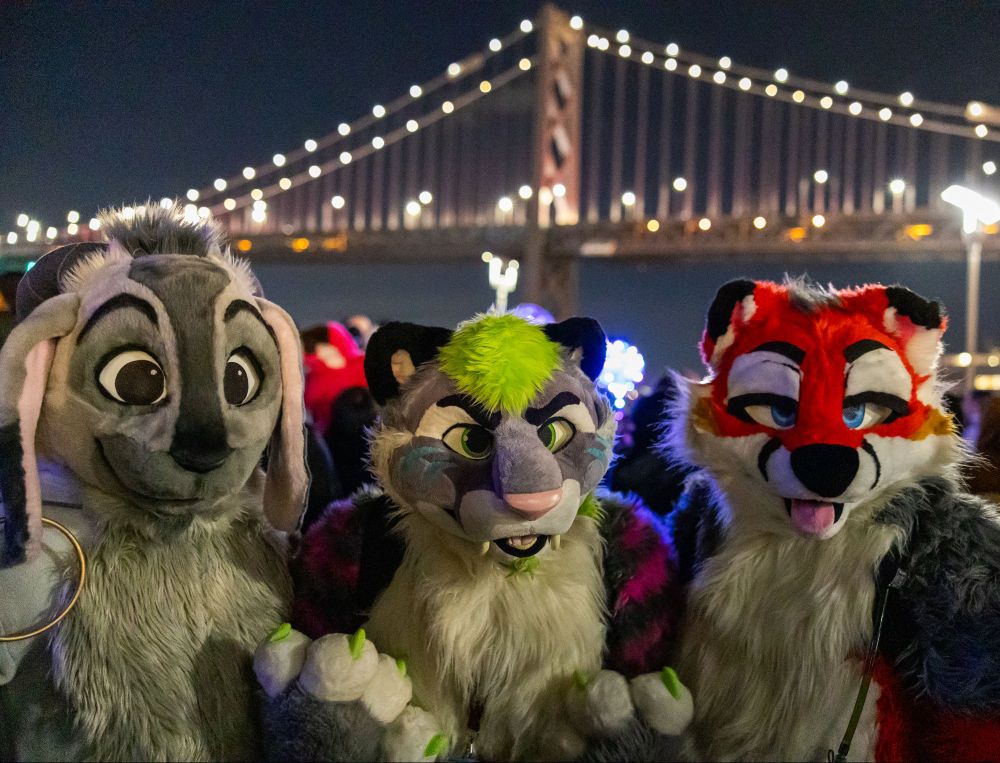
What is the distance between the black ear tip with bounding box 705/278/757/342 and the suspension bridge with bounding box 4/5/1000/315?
939cm

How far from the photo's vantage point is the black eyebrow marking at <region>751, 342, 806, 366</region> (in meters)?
0.84

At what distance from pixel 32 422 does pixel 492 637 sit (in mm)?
467

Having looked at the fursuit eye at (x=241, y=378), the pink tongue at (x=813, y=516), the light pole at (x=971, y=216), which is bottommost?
the pink tongue at (x=813, y=516)

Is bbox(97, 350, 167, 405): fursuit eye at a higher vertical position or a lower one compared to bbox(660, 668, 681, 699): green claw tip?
higher

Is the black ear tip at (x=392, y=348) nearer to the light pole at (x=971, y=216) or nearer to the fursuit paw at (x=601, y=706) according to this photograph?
the fursuit paw at (x=601, y=706)

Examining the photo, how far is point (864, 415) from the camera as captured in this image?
0.83 metres

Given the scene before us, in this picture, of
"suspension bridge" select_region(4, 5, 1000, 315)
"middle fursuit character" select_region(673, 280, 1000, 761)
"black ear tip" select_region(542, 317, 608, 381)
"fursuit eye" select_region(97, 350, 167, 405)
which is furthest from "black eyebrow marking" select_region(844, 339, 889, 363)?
"suspension bridge" select_region(4, 5, 1000, 315)

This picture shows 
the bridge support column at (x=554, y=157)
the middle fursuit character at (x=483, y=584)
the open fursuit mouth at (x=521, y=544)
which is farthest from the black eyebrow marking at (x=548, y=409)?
the bridge support column at (x=554, y=157)

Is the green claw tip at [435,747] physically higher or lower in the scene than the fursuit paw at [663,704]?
lower

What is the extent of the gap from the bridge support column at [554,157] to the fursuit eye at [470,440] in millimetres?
9490

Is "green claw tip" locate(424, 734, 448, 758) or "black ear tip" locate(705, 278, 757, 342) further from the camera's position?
"black ear tip" locate(705, 278, 757, 342)

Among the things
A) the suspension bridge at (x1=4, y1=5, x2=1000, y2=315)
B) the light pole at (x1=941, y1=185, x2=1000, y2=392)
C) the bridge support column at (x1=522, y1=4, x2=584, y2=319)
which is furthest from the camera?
the bridge support column at (x1=522, y1=4, x2=584, y2=319)

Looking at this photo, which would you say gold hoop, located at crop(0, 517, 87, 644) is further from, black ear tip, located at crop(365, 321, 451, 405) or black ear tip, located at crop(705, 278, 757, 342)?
black ear tip, located at crop(705, 278, 757, 342)

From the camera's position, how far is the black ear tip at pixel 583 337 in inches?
34.1
